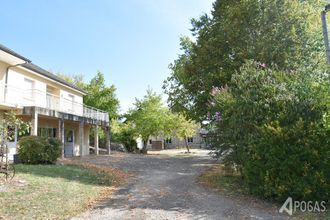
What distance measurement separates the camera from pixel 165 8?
16.3 meters

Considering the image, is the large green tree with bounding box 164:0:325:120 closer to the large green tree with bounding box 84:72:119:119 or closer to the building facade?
the building facade

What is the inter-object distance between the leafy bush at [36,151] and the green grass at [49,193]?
3028mm

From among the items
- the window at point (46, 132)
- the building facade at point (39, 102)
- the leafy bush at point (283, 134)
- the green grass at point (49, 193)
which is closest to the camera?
the green grass at point (49, 193)

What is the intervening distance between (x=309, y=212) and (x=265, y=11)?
12.6 m

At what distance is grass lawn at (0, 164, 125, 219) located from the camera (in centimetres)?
746

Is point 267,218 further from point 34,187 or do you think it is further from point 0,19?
point 0,19

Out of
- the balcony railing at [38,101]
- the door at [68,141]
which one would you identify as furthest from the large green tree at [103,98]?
the door at [68,141]

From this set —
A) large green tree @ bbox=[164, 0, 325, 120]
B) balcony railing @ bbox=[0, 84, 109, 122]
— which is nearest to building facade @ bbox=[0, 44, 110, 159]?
balcony railing @ bbox=[0, 84, 109, 122]

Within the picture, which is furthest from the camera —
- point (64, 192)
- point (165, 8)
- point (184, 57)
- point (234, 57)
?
point (184, 57)

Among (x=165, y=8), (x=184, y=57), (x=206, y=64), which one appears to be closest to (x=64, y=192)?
(x=165, y=8)

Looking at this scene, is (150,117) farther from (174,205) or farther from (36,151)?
(174,205)

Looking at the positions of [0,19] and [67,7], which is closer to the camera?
[67,7]

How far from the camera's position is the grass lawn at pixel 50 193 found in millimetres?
7463

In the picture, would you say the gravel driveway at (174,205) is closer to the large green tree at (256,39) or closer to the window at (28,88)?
the large green tree at (256,39)
